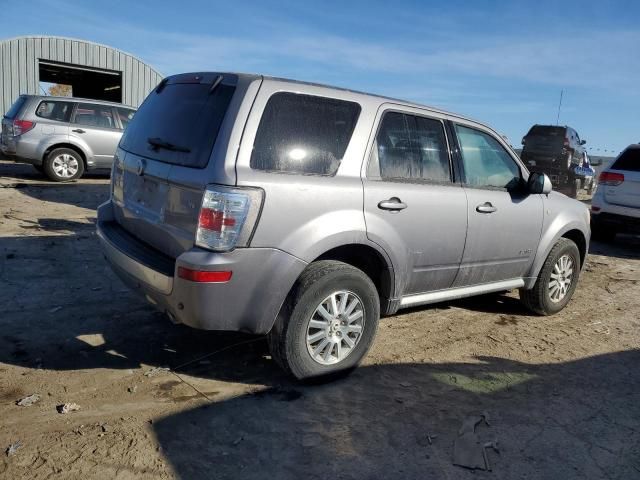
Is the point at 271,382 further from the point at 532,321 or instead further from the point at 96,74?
the point at 96,74

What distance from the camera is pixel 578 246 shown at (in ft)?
18.6

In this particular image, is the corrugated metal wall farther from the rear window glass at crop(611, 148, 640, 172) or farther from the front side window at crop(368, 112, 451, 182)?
the front side window at crop(368, 112, 451, 182)

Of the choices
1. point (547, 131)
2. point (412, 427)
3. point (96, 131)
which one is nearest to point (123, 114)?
point (96, 131)

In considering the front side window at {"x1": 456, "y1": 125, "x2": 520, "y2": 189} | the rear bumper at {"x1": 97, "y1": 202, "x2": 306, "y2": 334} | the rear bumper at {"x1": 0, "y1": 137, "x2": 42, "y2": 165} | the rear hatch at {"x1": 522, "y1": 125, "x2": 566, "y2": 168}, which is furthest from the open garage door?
the rear bumper at {"x1": 97, "y1": 202, "x2": 306, "y2": 334}

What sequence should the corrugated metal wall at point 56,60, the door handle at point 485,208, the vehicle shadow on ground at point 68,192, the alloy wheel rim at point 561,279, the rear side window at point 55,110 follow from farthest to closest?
the corrugated metal wall at point 56,60
the rear side window at point 55,110
the vehicle shadow on ground at point 68,192
the alloy wheel rim at point 561,279
the door handle at point 485,208

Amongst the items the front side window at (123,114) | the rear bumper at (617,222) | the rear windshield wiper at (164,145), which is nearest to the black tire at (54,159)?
the front side window at (123,114)

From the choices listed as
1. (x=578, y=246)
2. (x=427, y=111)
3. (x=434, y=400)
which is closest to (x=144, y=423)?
(x=434, y=400)

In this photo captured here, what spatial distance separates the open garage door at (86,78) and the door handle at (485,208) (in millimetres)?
20060

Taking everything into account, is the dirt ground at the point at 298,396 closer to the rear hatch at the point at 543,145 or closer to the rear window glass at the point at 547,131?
the rear hatch at the point at 543,145

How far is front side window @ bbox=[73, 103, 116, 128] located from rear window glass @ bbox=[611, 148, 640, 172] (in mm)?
10107

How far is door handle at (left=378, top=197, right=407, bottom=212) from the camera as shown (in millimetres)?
3637

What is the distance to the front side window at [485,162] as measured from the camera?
441 cm

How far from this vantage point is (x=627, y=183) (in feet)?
28.9

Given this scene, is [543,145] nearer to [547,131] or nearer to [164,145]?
[547,131]
